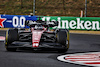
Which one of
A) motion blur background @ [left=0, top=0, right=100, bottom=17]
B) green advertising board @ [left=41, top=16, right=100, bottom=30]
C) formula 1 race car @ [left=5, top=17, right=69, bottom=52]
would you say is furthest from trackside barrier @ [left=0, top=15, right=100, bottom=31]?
motion blur background @ [left=0, top=0, right=100, bottom=17]

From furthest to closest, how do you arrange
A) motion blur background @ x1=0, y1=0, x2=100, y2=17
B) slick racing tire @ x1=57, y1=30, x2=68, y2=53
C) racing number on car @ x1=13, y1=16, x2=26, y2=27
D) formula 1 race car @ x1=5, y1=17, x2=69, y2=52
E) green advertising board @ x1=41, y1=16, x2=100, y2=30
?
motion blur background @ x1=0, y1=0, x2=100, y2=17 → racing number on car @ x1=13, y1=16, x2=26, y2=27 → green advertising board @ x1=41, y1=16, x2=100, y2=30 → slick racing tire @ x1=57, y1=30, x2=68, y2=53 → formula 1 race car @ x1=5, y1=17, x2=69, y2=52

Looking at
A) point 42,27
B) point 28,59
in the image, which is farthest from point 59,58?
point 42,27

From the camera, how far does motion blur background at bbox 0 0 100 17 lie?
4581 centimetres

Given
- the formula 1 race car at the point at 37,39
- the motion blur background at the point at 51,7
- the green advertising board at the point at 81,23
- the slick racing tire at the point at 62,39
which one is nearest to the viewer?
the formula 1 race car at the point at 37,39

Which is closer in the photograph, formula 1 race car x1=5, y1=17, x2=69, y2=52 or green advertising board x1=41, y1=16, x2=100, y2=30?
formula 1 race car x1=5, y1=17, x2=69, y2=52

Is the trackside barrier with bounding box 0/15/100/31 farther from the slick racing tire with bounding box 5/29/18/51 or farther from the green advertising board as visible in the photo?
the slick racing tire with bounding box 5/29/18/51

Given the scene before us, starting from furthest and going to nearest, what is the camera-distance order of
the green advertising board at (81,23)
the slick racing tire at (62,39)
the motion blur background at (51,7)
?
the motion blur background at (51,7), the green advertising board at (81,23), the slick racing tire at (62,39)

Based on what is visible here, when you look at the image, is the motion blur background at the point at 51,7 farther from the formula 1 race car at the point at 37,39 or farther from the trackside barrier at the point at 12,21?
the formula 1 race car at the point at 37,39

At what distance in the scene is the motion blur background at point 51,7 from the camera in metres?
45.8

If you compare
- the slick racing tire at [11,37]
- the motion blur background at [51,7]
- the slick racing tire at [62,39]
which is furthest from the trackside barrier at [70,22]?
the motion blur background at [51,7]

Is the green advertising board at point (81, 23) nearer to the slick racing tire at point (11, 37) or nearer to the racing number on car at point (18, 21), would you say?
the racing number on car at point (18, 21)

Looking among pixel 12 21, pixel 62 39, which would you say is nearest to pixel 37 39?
pixel 62 39

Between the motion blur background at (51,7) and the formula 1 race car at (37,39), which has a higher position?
the motion blur background at (51,7)

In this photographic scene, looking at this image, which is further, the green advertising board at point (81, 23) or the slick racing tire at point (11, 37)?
the green advertising board at point (81, 23)
